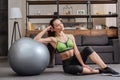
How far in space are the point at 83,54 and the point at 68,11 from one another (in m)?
3.64

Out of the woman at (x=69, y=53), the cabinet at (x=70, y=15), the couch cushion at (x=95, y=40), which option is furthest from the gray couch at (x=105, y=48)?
the woman at (x=69, y=53)

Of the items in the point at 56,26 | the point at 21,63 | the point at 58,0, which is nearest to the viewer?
the point at 21,63

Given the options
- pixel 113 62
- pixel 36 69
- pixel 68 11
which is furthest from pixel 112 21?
pixel 36 69

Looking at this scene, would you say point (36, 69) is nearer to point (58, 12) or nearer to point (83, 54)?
point (83, 54)

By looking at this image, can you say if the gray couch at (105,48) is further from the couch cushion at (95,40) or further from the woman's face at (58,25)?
the woman's face at (58,25)

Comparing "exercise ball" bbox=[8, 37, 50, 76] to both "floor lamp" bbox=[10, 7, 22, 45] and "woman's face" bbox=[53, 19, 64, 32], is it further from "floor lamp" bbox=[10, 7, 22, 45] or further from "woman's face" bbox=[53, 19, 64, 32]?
"floor lamp" bbox=[10, 7, 22, 45]

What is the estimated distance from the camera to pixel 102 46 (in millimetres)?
6422

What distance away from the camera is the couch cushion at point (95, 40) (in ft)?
21.9

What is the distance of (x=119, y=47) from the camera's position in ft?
20.8

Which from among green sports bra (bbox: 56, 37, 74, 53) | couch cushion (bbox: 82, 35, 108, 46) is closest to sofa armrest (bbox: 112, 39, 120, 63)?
couch cushion (bbox: 82, 35, 108, 46)

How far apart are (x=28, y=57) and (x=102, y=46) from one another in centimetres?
293

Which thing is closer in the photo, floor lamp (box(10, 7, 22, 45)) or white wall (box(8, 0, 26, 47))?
floor lamp (box(10, 7, 22, 45))

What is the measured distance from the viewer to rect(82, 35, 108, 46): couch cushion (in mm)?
6684

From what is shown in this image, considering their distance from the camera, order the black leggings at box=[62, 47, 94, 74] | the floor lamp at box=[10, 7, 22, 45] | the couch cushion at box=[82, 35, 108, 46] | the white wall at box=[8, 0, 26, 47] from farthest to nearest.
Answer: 1. the white wall at box=[8, 0, 26, 47]
2. the couch cushion at box=[82, 35, 108, 46]
3. the floor lamp at box=[10, 7, 22, 45]
4. the black leggings at box=[62, 47, 94, 74]
